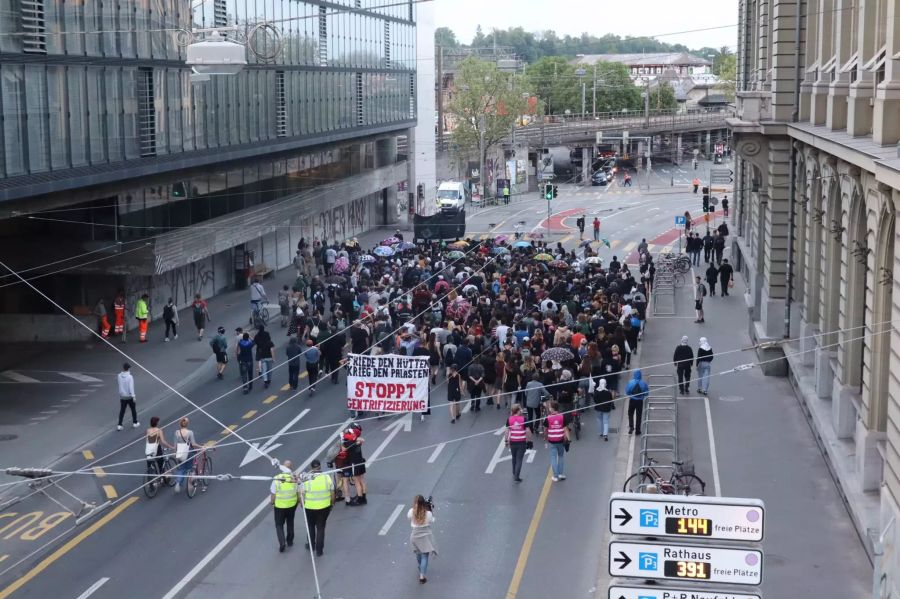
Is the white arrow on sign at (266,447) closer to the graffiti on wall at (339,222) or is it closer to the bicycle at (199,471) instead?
the bicycle at (199,471)

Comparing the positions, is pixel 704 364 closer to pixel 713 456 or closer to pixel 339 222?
pixel 713 456

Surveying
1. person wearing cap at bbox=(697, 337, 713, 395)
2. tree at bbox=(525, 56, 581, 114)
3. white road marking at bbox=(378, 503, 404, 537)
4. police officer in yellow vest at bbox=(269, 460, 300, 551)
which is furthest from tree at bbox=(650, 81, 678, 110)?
police officer in yellow vest at bbox=(269, 460, 300, 551)

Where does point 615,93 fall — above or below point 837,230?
above

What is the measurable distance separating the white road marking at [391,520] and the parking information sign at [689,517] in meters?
9.82

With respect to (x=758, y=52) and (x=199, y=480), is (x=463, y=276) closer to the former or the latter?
(x=758, y=52)

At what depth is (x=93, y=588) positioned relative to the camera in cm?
1806

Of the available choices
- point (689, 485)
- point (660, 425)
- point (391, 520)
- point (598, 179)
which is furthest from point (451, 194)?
point (391, 520)

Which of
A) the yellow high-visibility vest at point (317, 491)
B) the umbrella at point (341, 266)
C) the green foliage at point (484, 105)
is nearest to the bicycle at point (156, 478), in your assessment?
the yellow high-visibility vest at point (317, 491)

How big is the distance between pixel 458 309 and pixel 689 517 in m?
23.2

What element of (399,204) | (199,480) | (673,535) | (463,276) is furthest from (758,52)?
(399,204)

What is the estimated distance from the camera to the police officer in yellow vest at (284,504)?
62.5ft

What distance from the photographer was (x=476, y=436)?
2656 centimetres

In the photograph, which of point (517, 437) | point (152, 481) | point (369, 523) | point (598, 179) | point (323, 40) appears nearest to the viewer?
point (369, 523)

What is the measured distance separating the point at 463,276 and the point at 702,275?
16190mm
